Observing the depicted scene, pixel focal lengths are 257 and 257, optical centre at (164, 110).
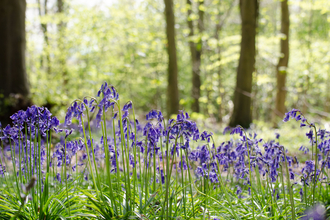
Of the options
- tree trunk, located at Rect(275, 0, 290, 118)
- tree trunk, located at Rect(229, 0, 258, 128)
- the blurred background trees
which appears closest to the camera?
tree trunk, located at Rect(229, 0, 258, 128)

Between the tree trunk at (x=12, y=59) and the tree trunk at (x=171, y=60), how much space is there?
442 cm

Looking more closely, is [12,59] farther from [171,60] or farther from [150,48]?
[150,48]

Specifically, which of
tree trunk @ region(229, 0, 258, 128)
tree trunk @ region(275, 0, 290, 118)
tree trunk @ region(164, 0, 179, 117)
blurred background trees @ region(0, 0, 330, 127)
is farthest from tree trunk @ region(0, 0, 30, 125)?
tree trunk @ region(275, 0, 290, 118)

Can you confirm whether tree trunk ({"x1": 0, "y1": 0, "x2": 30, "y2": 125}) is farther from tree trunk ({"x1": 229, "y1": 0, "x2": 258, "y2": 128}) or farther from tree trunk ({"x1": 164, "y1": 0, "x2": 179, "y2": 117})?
tree trunk ({"x1": 229, "y1": 0, "x2": 258, "y2": 128})

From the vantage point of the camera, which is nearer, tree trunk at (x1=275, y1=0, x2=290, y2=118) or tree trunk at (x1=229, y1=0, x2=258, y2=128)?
tree trunk at (x1=229, y1=0, x2=258, y2=128)

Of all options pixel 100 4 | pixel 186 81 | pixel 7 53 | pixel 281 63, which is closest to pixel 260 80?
pixel 281 63

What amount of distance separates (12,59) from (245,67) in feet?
23.6

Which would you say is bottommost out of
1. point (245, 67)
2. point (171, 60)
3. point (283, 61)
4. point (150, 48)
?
point (245, 67)

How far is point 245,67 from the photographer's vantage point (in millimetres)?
8914

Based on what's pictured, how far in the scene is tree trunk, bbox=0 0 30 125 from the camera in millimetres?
6836

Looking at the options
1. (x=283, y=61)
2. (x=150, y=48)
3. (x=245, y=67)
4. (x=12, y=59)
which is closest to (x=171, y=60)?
(x=245, y=67)

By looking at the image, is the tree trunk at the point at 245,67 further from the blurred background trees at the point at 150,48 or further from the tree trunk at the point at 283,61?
the tree trunk at the point at 283,61

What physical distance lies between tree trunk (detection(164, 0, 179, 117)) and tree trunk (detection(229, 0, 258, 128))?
217 centimetres

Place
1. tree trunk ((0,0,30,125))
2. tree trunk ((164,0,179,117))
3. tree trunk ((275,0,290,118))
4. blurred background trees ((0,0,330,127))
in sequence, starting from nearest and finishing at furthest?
tree trunk ((0,0,30,125)), tree trunk ((164,0,179,117)), blurred background trees ((0,0,330,127)), tree trunk ((275,0,290,118))
